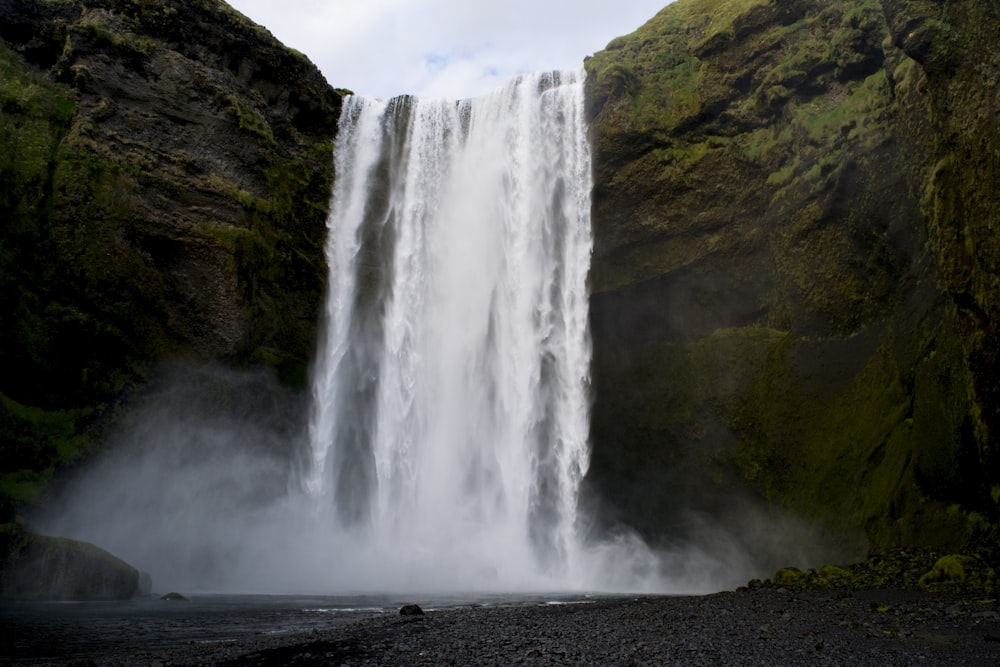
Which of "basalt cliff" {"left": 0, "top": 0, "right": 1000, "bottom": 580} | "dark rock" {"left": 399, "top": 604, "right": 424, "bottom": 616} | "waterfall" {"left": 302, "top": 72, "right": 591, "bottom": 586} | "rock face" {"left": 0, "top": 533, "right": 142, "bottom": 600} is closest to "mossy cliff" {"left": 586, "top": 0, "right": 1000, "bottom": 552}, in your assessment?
"basalt cliff" {"left": 0, "top": 0, "right": 1000, "bottom": 580}

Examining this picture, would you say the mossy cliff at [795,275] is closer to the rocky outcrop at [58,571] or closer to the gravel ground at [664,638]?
the gravel ground at [664,638]

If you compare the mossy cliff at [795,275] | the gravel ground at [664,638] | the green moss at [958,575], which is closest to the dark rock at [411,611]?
the gravel ground at [664,638]

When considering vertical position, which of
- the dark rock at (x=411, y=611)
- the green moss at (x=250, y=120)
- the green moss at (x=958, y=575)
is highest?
the green moss at (x=250, y=120)

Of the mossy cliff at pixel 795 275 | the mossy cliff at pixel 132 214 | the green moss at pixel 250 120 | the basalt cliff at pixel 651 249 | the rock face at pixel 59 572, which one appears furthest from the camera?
the green moss at pixel 250 120

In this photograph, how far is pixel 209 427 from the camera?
20891mm

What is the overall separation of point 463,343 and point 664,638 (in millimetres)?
15333

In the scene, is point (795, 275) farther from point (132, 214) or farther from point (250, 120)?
point (132, 214)

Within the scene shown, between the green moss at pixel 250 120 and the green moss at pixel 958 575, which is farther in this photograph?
the green moss at pixel 250 120

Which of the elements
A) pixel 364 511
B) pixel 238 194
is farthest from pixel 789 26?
pixel 364 511

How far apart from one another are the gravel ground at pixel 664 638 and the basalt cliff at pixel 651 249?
575 cm

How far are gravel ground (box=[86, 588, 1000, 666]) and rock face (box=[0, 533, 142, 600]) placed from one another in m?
7.52

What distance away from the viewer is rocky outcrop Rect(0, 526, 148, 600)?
1415 cm

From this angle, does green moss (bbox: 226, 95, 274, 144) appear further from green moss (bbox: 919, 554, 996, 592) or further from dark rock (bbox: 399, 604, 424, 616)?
green moss (bbox: 919, 554, 996, 592)

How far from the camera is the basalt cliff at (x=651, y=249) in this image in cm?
1727
